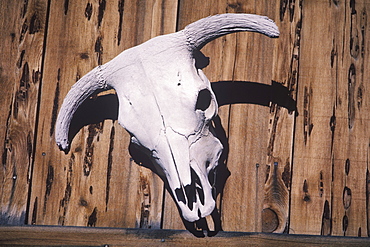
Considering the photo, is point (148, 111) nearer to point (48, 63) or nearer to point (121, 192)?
point (121, 192)

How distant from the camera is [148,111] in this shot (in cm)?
134

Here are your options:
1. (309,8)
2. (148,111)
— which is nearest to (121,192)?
(148,111)

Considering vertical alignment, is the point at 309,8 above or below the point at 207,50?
above

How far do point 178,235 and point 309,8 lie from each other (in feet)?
2.98

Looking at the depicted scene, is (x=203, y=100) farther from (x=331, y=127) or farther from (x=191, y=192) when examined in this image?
(x=331, y=127)

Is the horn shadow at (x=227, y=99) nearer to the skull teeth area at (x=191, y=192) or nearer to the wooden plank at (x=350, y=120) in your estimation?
the wooden plank at (x=350, y=120)

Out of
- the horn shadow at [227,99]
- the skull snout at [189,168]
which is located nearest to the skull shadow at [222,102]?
the horn shadow at [227,99]

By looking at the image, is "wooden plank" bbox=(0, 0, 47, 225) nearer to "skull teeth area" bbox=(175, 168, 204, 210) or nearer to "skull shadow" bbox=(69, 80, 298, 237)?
"skull shadow" bbox=(69, 80, 298, 237)

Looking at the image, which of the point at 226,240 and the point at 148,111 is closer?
the point at 148,111

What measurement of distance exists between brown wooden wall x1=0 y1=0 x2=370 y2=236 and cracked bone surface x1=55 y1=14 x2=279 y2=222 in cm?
24

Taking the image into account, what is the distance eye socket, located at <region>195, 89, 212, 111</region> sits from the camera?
1.40 meters

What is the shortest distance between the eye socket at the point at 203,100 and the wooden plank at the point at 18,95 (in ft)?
1.92

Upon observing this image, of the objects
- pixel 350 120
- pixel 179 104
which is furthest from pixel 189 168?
pixel 350 120

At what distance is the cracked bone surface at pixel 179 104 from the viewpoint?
4.22ft
